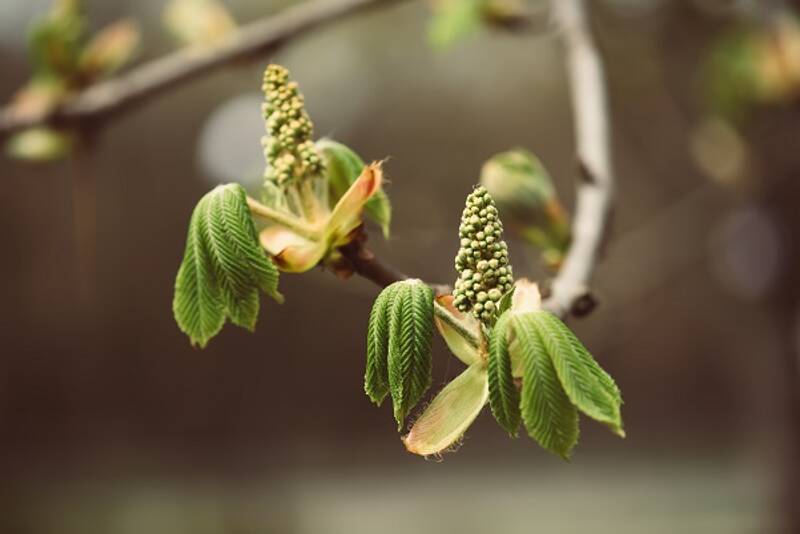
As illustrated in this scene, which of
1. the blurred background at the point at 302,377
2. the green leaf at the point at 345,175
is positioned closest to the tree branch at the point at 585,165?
the green leaf at the point at 345,175

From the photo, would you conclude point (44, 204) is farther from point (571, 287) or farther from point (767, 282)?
point (571, 287)

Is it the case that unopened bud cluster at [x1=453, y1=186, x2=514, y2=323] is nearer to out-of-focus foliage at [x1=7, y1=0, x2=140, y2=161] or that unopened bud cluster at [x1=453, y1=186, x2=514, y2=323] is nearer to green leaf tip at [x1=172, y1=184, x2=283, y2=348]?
green leaf tip at [x1=172, y1=184, x2=283, y2=348]

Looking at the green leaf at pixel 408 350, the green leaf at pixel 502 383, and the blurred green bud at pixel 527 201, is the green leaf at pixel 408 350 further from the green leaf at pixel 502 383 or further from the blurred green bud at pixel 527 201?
the blurred green bud at pixel 527 201

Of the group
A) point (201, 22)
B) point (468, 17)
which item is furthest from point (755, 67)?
point (201, 22)

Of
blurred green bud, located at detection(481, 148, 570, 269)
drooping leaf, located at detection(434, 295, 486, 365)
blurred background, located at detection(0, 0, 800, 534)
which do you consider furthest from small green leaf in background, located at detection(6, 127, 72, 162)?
blurred background, located at detection(0, 0, 800, 534)

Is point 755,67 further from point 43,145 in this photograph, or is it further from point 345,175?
point 345,175
